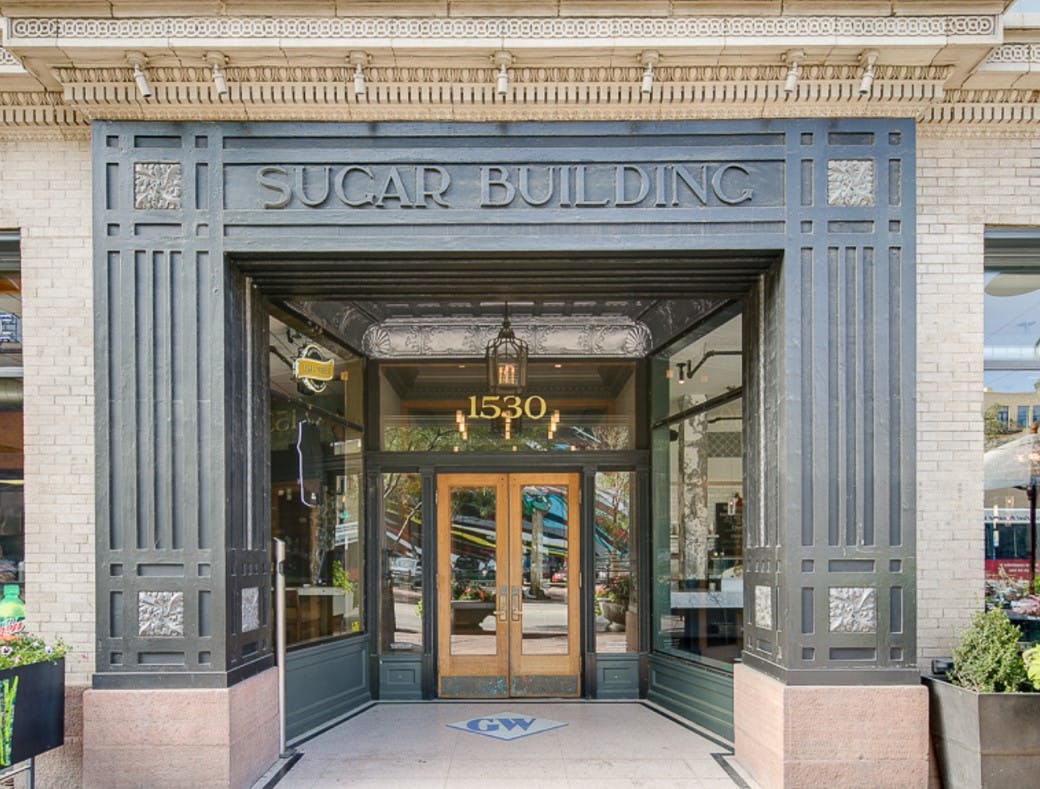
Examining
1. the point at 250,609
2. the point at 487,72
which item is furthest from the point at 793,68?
the point at 250,609

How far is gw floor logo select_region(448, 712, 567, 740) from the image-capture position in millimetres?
8117

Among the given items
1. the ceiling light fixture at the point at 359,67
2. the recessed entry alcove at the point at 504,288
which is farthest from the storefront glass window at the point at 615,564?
the ceiling light fixture at the point at 359,67

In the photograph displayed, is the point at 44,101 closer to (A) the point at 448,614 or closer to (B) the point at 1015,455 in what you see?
(A) the point at 448,614

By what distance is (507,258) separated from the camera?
6465 mm

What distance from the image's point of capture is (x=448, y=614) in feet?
32.2

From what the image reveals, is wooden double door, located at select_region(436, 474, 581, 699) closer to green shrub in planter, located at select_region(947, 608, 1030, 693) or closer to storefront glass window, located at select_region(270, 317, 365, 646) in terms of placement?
storefront glass window, located at select_region(270, 317, 365, 646)

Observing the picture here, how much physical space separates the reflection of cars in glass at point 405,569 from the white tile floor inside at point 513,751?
56.7 inches

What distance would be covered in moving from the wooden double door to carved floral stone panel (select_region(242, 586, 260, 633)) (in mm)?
3375

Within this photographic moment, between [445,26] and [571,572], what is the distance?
6.33m

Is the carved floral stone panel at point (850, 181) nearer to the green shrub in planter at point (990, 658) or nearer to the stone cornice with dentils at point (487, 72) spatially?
the stone cornice with dentils at point (487, 72)

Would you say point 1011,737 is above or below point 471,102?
below

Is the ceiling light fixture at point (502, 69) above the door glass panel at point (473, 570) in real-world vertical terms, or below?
above

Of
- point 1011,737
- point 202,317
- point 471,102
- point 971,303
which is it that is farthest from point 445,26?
point 1011,737

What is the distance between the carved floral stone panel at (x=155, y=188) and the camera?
6227 millimetres
